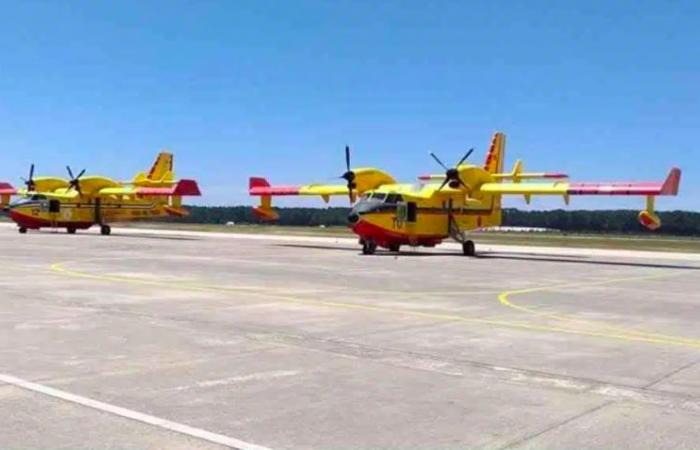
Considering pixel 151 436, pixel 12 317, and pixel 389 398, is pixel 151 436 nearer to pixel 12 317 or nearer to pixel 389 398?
pixel 389 398

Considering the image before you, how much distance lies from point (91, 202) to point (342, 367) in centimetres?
5339

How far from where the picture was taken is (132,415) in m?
6.67

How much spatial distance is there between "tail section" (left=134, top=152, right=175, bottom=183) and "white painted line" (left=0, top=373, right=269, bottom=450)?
60.6 metres

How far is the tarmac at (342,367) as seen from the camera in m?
6.30

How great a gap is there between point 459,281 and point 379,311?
7599mm

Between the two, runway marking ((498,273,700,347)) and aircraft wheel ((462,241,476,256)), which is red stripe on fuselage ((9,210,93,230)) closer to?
aircraft wheel ((462,241,476,256))

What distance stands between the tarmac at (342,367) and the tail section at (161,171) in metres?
49.7

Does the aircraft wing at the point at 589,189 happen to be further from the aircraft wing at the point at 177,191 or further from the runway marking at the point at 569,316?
the aircraft wing at the point at 177,191

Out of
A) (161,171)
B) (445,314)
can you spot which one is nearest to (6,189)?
(161,171)

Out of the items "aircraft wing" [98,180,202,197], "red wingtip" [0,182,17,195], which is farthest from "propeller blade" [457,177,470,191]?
"red wingtip" [0,182,17,195]

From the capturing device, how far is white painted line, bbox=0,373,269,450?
5.96 metres

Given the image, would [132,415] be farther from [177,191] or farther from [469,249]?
[177,191]

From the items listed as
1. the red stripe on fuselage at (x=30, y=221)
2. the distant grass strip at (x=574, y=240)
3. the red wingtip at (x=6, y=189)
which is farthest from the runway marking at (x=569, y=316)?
the red wingtip at (x=6, y=189)

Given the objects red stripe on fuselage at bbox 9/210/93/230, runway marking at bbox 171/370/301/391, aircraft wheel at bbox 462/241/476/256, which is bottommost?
runway marking at bbox 171/370/301/391
